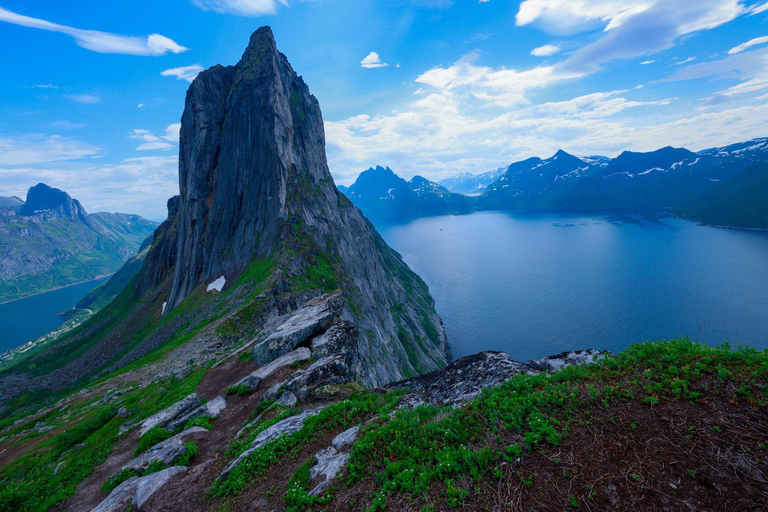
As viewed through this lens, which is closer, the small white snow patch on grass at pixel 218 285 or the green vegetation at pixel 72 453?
the green vegetation at pixel 72 453

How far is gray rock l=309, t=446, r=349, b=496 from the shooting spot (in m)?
9.02

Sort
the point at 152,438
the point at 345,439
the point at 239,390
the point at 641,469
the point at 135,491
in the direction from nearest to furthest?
the point at 641,469 < the point at 345,439 < the point at 135,491 < the point at 152,438 < the point at 239,390

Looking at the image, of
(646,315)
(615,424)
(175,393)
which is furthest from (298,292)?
(646,315)

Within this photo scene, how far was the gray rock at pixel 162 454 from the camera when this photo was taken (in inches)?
508

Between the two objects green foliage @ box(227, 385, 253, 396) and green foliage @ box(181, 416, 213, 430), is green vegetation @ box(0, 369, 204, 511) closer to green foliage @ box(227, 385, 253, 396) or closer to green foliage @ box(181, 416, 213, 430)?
green foliage @ box(227, 385, 253, 396)

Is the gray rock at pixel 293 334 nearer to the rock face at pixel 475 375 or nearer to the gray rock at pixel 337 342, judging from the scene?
the gray rock at pixel 337 342

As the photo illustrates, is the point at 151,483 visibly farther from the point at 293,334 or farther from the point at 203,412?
the point at 293,334

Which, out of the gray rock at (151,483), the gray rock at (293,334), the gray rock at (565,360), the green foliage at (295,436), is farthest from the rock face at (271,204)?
the gray rock at (565,360)

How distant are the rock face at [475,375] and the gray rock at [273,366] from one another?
8573 millimetres

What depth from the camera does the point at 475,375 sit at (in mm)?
14078

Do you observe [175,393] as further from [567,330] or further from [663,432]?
[567,330]

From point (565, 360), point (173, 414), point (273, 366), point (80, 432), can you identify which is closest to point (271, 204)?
point (273, 366)

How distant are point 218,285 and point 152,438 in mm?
45716

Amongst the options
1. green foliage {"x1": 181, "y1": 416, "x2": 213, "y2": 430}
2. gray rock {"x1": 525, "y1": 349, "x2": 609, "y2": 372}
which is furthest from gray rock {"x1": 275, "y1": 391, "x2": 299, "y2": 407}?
gray rock {"x1": 525, "y1": 349, "x2": 609, "y2": 372}
